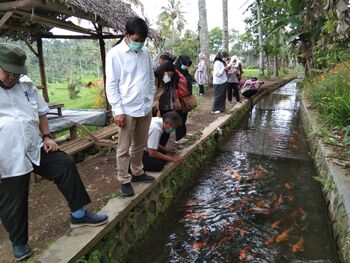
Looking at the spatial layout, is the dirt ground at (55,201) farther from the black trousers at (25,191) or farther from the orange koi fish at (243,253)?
the orange koi fish at (243,253)

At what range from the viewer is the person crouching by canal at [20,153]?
2.45 metres

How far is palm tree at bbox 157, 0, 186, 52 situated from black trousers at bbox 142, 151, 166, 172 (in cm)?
2113

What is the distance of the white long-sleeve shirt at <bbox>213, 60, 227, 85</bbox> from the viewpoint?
29.3ft

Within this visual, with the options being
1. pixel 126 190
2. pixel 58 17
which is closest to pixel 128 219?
pixel 126 190

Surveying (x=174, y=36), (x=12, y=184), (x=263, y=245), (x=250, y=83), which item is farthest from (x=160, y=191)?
(x=174, y=36)

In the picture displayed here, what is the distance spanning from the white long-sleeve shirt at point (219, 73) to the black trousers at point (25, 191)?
675cm

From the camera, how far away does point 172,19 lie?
87.9 feet

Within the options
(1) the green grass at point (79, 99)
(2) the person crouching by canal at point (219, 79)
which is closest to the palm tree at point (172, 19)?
(1) the green grass at point (79, 99)

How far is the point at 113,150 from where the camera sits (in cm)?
612

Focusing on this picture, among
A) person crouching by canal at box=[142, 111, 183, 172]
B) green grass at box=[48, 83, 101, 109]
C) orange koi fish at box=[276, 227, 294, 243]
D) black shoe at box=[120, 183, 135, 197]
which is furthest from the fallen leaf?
green grass at box=[48, 83, 101, 109]

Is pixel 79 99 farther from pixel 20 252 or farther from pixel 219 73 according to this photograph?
pixel 20 252

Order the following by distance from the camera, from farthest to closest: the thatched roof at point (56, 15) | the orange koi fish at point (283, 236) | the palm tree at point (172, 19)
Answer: the palm tree at point (172, 19)
the thatched roof at point (56, 15)
the orange koi fish at point (283, 236)

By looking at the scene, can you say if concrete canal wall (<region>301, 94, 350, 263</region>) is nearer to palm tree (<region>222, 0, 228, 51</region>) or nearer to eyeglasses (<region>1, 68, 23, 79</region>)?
eyeglasses (<region>1, 68, 23, 79</region>)

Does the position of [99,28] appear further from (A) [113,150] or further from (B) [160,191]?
(B) [160,191]
